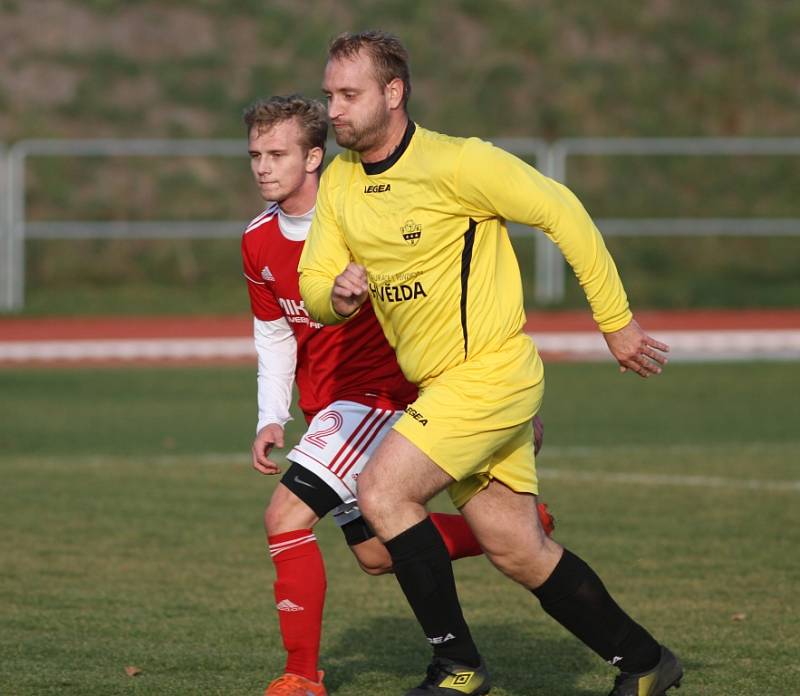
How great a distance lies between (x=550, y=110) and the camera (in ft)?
90.4

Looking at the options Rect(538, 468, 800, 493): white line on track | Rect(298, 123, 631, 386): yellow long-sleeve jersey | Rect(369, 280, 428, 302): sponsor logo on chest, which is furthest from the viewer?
Rect(538, 468, 800, 493): white line on track

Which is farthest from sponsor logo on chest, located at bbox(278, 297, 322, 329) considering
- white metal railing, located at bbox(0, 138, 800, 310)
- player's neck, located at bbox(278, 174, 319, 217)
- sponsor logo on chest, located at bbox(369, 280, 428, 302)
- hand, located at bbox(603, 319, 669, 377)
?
white metal railing, located at bbox(0, 138, 800, 310)

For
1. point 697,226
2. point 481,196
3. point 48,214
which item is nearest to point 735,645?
point 481,196

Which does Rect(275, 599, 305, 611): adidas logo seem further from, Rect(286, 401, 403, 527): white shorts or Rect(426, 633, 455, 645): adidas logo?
Rect(426, 633, 455, 645): adidas logo

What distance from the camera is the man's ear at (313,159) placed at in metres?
5.76

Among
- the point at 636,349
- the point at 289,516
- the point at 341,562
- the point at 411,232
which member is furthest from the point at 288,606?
the point at 341,562

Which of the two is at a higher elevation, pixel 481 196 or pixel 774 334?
pixel 481 196

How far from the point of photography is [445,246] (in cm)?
496

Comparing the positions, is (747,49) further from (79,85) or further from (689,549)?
(689,549)

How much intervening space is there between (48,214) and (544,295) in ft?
25.3

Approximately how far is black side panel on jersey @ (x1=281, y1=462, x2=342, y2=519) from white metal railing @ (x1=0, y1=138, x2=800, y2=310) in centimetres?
1623

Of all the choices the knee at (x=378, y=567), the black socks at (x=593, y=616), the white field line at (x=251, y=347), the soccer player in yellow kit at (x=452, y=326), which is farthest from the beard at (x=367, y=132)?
the white field line at (x=251, y=347)

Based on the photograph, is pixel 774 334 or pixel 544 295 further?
pixel 544 295

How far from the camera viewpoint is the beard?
4938mm
